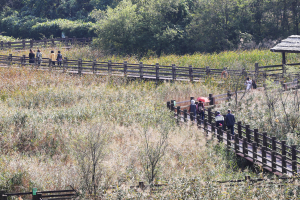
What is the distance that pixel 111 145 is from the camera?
16.3 meters

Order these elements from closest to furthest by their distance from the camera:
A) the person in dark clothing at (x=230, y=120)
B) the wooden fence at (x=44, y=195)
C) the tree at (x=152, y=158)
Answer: the wooden fence at (x=44, y=195) < the tree at (x=152, y=158) < the person in dark clothing at (x=230, y=120)

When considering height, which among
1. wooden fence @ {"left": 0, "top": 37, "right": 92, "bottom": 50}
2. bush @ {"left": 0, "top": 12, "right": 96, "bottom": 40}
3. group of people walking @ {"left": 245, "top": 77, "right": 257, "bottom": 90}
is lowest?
group of people walking @ {"left": 245, "top": 77, "right": 257, "bottom": 90}

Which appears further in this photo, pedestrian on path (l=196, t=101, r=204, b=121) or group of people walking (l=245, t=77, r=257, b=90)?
group of people walking (l=245, t=77, r=257, b=90)

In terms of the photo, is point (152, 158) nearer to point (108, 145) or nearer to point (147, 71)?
point (108, 145)

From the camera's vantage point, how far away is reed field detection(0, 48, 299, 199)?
12.0 m

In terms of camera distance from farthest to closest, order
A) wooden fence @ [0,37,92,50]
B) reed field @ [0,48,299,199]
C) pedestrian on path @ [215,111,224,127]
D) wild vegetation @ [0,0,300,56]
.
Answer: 1. wooden fence @ [0,37,92,50]
2. wild vegetation @ [0,0,300,56]
3. pedestrian on path @ [215,111,224,127]
4. reed field @ [0,48,299,199]

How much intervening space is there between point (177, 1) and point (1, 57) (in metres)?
16.9

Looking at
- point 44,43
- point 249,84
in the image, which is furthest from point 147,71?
point 44,43

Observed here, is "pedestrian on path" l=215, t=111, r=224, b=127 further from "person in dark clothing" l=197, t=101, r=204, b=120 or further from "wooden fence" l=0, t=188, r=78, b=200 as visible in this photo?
"wooden fence" l=0, t=188, r=78, b=200

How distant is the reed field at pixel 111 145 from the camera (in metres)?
12.0

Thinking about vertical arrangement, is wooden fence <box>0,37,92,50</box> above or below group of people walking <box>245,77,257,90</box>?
above

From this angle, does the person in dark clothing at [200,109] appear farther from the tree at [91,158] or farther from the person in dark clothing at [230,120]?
the tree at [91,158]

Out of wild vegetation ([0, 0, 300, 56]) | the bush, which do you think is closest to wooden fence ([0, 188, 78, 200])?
wild vegetation ([0, 0, 300, 56])

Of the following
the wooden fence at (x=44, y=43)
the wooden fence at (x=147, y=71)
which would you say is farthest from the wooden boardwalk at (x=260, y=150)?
the wooden fence at (x=44, y=43)
